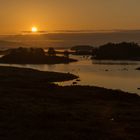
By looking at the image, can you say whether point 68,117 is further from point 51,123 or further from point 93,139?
point 93,139

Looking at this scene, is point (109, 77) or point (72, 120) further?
point (109, 77)

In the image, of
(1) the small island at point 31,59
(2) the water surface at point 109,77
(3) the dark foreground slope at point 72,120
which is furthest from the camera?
(1) the small island at point 31,59

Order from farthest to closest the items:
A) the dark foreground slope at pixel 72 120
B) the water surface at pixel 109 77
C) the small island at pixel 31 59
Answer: the small island at pixel 31 59, the water surface at pixel 109 77, the dark foreground slope at pixel 72 120

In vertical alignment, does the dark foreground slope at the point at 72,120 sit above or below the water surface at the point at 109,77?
above

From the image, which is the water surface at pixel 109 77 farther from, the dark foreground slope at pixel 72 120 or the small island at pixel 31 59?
the small island at pixel 31 59

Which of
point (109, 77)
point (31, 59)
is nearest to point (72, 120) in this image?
point (109, 77)

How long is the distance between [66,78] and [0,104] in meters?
54.3

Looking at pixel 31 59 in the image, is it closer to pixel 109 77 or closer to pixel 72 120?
pixel 109 77

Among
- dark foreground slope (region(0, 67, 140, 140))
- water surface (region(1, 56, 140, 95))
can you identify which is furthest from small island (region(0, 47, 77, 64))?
dark foreground slope (region(0, 67, 140, 140))

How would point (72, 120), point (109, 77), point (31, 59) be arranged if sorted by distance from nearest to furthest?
point (72, 120), point (109, 77), point (31, 59)

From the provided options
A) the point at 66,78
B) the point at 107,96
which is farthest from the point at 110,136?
the point at 66,78

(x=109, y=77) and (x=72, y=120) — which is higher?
(x=72, y=120)

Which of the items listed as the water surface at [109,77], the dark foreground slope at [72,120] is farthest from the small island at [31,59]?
the dark foreground slope at [72,120]

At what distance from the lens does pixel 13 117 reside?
117 feet
